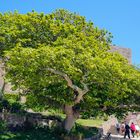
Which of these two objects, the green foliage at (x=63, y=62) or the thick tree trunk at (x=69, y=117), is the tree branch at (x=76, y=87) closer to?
the green foliage at (x=63, y=62)

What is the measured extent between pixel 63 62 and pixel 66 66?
38 centimetres

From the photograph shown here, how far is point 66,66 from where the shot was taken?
880 inches

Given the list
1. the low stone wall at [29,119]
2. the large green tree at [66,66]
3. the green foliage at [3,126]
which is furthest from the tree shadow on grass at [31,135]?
the large green tree at [66,66]

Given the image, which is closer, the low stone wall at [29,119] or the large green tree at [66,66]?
the large green tree at [66,66]

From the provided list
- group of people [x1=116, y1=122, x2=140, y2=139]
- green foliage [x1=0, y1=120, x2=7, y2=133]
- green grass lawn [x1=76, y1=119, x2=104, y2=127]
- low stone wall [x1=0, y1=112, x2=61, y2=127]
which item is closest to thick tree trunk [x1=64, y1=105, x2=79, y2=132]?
low stone wall [x1=0, y1=112, x2=61, y2=127]

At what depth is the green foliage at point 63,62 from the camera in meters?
22.5

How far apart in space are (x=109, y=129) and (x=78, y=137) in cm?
1505

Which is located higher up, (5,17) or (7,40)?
(5,17)

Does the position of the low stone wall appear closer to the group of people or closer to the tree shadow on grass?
the tree shadow on grass

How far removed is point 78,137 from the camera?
26.0 meters

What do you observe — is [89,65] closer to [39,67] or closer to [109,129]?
[39,67]

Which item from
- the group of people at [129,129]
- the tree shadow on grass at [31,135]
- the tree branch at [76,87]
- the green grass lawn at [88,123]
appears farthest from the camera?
the group of people at [129,129]

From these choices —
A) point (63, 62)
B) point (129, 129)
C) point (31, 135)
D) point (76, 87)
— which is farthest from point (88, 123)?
point (63, 62)

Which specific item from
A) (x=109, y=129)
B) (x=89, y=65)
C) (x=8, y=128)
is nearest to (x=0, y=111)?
(x=8, y=128)
